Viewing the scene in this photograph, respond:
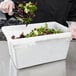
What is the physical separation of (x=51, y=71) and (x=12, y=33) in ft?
0.93

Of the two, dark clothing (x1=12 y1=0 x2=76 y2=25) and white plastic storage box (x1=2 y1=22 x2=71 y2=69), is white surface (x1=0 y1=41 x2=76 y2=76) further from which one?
dark clothing (x1=12 y1=0 x2=76 y2=25)

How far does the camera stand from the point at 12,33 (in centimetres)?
102

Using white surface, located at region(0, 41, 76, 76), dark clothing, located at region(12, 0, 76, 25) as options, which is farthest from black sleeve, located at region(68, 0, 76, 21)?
white surface, located at region(0, 41, 76, 76)

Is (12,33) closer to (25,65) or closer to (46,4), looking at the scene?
(25,65)

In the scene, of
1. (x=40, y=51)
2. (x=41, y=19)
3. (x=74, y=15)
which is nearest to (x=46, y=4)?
(x=41, y=19)

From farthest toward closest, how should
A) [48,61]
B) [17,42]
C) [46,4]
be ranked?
[46,4], [48,61], [17,42]

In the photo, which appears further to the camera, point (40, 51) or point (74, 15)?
point (74, 15)

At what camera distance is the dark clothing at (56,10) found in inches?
61.3

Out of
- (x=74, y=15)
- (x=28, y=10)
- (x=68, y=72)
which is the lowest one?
(x=68, y=72)

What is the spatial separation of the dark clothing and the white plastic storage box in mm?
625

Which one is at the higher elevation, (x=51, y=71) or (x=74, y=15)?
(x=74, y=15)

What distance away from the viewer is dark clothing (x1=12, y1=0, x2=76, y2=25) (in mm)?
1557

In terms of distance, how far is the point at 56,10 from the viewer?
1.57 meters

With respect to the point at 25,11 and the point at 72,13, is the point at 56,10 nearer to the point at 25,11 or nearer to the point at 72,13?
the point at 72,13
